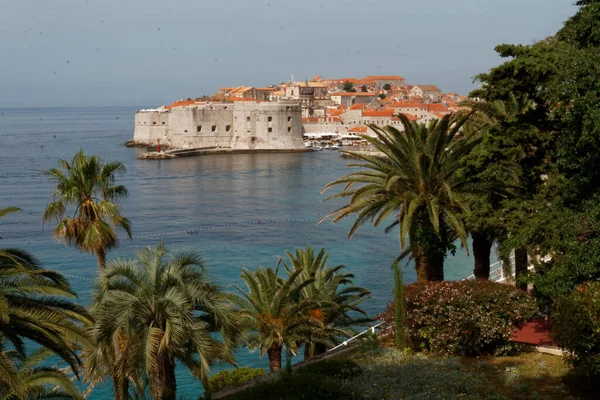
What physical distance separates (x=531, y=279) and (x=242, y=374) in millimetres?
4186

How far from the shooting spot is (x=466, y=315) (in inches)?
303

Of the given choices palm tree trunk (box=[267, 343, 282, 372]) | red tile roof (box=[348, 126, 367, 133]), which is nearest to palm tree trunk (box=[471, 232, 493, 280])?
palm tree trunk (box=[267, 343, 282, 372])

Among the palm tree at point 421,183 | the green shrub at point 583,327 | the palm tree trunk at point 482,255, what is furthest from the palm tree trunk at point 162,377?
the palm tree trunk at point 482,255

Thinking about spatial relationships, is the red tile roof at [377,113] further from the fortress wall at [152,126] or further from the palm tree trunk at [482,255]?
the palm tree trunk at [482,255]

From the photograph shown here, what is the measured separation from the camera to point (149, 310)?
7.08m

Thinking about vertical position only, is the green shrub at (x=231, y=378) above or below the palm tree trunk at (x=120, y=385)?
below

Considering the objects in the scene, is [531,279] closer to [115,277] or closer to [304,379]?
[304,379]

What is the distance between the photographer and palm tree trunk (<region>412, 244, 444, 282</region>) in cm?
957

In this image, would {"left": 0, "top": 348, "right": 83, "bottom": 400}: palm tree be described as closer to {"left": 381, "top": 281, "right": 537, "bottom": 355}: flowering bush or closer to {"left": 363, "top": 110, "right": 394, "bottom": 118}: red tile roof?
{"left": 381, "top": 281, "right": 537, "bottom": 355}: flowering bush

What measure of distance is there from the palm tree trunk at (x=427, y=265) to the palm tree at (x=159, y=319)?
10.2 feet

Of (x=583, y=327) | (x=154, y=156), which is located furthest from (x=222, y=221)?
(x=154, y=156)

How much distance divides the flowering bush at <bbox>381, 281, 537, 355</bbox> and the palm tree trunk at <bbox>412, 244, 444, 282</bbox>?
149 centimetres

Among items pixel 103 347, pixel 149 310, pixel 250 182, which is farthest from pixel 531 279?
pixel 250 182

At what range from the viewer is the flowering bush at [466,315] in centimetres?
770
